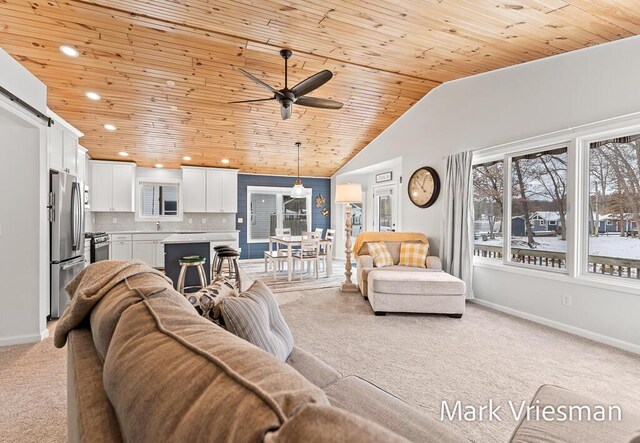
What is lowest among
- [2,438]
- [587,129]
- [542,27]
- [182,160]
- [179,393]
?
[2,438]

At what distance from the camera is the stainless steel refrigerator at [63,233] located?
3.43m

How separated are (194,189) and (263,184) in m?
1.76

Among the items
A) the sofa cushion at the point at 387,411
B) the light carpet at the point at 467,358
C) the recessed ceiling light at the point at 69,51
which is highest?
the recessed ceiling light at the point at 69,51

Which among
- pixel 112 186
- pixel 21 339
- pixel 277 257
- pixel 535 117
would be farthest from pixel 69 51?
pixel 535 117

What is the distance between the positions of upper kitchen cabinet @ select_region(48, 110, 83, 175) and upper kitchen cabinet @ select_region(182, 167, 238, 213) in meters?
2.62

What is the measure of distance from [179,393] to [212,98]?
4692 mm

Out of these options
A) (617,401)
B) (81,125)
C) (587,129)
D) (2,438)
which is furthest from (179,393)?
(81,125)

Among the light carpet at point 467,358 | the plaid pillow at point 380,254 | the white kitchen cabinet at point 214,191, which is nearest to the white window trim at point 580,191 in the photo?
the light carpet at point 467,358

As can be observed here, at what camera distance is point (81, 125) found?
5062 mm

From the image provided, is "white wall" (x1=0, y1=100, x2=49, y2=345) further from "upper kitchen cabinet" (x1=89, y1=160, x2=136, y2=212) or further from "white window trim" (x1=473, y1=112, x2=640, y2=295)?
"white window trim" (x1=473, y1=112, x2=640, y2=295)

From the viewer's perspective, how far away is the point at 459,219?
14.3 ft

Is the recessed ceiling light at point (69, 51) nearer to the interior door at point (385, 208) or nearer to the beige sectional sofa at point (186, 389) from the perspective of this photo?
the beige sectional sofa at point (186, 389)

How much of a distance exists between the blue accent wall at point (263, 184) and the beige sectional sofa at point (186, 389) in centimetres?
710

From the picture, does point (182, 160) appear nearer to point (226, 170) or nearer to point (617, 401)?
point (226, 170)
